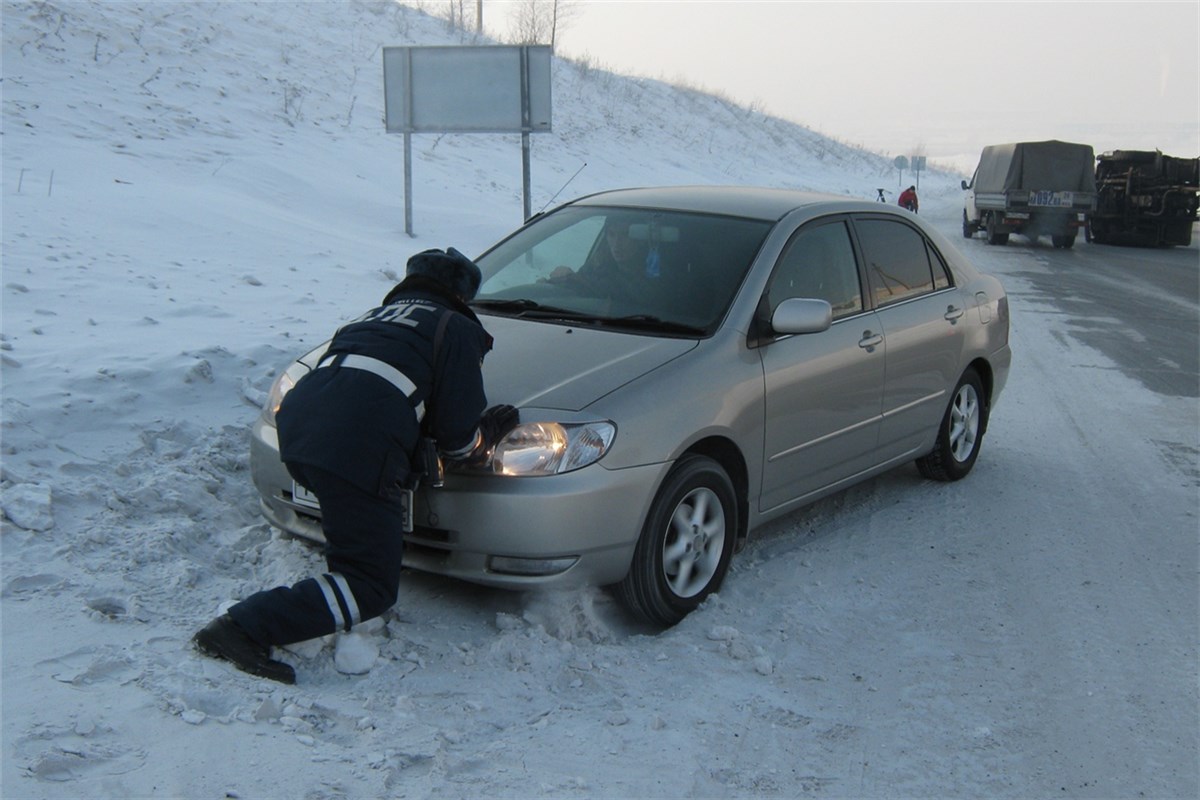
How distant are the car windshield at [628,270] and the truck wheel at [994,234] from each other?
22685 millimetres

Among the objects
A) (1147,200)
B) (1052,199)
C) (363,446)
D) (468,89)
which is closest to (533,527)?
(363,446)

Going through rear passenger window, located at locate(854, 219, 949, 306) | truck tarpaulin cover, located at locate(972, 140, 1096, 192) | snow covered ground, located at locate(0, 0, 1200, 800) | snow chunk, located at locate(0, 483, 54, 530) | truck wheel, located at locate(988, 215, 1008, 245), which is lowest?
snow covered ground, located at locate(0, 0, 1200, 800)

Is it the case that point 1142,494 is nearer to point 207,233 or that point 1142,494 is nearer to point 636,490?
point 636,490

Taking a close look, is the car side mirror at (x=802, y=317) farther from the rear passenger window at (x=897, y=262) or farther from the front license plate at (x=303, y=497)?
the front license plate at (x=303, y=497)

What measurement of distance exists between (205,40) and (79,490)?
70.3ft

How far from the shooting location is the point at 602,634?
14.4ft

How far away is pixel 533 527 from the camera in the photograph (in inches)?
160

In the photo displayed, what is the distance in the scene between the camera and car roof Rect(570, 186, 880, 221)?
5.56 metres

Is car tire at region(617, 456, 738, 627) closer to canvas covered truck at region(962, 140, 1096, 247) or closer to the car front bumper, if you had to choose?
the car front bumper

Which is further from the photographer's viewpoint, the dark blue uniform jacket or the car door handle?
the car door handle

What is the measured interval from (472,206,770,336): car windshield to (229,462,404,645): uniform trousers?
4.89ft

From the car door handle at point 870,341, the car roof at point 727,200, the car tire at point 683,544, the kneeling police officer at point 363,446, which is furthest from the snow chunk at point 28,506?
the car door handle at point 870,341

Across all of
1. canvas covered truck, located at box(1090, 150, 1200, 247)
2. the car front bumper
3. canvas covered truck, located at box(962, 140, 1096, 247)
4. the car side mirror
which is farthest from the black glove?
canvas covered truck, located at box(1090, 150, 1200, 247)

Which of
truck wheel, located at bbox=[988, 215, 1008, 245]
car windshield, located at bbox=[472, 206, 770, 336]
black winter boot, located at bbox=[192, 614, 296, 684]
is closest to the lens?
black winter boot, located at bbox=[192, 614, 296, 684]
